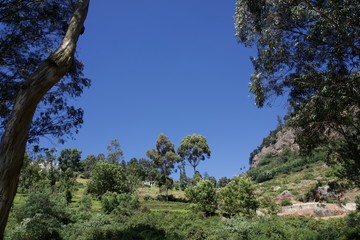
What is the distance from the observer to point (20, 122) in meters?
5.18

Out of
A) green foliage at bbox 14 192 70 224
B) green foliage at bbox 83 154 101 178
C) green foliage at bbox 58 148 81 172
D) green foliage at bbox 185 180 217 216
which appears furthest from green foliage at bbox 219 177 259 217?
green foliage at bbox 83 154 101 178

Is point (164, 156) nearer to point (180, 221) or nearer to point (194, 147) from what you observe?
point (194, 147)

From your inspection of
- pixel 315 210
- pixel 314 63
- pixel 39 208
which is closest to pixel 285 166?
pixel 315 210

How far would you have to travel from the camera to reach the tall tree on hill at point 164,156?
6138 cm

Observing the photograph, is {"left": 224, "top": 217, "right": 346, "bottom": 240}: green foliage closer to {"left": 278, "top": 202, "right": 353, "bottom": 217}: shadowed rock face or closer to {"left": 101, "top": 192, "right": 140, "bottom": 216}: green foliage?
{"left": 278, "top": 202, "right": 353, "bottom": 217}: shadowed rock face

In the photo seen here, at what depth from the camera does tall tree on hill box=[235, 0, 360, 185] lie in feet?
29.1

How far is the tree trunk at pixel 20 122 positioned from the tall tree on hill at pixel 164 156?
55.5m

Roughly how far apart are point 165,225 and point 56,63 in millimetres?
19358

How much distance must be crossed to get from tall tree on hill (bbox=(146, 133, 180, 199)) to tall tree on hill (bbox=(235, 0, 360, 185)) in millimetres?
50156

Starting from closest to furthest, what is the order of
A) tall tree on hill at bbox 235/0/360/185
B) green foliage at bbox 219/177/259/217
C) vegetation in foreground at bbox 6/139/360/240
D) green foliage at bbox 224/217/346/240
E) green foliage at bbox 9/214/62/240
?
tall tree on hill at bbox 235/0/360/185, green foliage at bbox 224/217/346/240, vegetation in foreground at bbox 6/139/360/240, green foliage at bbox 9/214/62/240, green foliage at bbox 219/177/259/217

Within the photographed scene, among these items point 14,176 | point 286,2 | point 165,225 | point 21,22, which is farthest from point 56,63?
point 165,225

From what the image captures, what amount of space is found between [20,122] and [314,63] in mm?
8077

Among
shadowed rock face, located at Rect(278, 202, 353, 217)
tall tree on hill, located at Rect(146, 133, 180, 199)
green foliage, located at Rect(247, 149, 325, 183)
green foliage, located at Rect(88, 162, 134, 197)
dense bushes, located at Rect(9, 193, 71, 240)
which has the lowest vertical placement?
dense bushes, located at Rect(9, 193, 71, 240)

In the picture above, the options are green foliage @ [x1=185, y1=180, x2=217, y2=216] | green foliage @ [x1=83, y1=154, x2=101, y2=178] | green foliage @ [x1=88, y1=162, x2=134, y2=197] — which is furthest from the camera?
green foliage @ [x1=83, y1=154, x2=101, y2=178]
